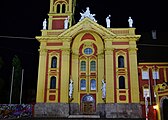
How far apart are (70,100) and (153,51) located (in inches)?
629

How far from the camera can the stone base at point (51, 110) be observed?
103 ft

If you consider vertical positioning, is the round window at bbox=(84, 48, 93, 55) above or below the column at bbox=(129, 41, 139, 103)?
above

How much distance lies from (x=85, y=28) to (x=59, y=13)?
19.5ft

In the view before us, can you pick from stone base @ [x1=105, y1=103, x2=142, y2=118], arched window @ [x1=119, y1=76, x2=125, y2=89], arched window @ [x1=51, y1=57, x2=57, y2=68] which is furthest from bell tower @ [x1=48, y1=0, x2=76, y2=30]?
stone base @ [x1=105, y1=103, x2=142, y2=118]

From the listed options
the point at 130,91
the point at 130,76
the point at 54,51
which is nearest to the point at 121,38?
the point at 130,76

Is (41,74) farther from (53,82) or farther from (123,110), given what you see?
(123,110)

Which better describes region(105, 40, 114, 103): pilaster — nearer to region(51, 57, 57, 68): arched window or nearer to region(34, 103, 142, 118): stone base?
region(34, 103, 142, 118): stone base

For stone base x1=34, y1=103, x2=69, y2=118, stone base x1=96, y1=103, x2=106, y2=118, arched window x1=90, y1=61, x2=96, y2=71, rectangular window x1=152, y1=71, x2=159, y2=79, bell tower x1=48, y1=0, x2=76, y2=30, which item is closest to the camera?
stone base x1=34, y1=103, x2=69, y2=118

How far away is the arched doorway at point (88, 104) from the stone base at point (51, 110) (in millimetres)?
3020

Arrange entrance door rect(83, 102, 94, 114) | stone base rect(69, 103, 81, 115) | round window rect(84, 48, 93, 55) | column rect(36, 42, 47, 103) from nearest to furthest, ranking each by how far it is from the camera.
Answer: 1. column rect(36, 42, 47, 103)
2. stone base rect(69, 103, 81, 115)
3. entrance door rect(83, 102, 94, 114)
4. round window rect(84, 48, 93, 55)

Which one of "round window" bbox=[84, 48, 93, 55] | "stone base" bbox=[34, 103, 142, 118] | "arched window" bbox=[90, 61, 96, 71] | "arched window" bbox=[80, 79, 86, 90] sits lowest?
"stone base" bbox=[34, 103, 142, 118]

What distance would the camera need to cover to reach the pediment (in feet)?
114

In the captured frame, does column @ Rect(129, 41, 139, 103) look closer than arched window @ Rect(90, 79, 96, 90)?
Yes

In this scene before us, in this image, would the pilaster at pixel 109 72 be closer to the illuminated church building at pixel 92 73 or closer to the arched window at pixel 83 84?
the illuminated church building at pixel 92 73
